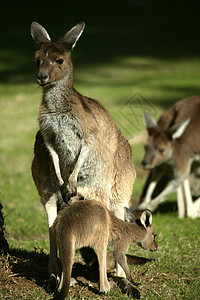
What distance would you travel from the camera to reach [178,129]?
7039mm

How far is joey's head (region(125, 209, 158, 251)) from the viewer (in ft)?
13.7

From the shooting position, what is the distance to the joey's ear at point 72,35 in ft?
12.8

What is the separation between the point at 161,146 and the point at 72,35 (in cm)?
342

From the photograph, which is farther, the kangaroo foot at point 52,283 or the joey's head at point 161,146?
the joey's head at point 161,146

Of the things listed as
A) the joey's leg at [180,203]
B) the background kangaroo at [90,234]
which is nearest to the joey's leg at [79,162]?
the background kangaroo at [90,234]

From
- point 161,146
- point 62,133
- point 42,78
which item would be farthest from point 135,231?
point 161,146

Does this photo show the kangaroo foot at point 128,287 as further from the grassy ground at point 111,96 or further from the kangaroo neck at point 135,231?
the kangaroo neck at point 135,231

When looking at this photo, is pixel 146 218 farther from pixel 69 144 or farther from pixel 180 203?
pixel 180 203

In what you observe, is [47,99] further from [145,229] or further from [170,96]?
[170,96]

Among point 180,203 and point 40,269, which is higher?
point 40,269

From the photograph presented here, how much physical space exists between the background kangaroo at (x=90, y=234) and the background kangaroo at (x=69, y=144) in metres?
0.15

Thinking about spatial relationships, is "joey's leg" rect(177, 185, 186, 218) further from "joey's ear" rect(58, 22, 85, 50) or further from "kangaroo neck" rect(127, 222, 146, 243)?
"joey's ear" rect(58, 22, 85, 50)

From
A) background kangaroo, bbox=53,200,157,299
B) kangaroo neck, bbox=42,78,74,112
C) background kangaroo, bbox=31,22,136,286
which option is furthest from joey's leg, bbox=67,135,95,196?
kangaroo neck, bbox=42,78,74,112

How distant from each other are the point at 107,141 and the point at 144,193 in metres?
3.28
